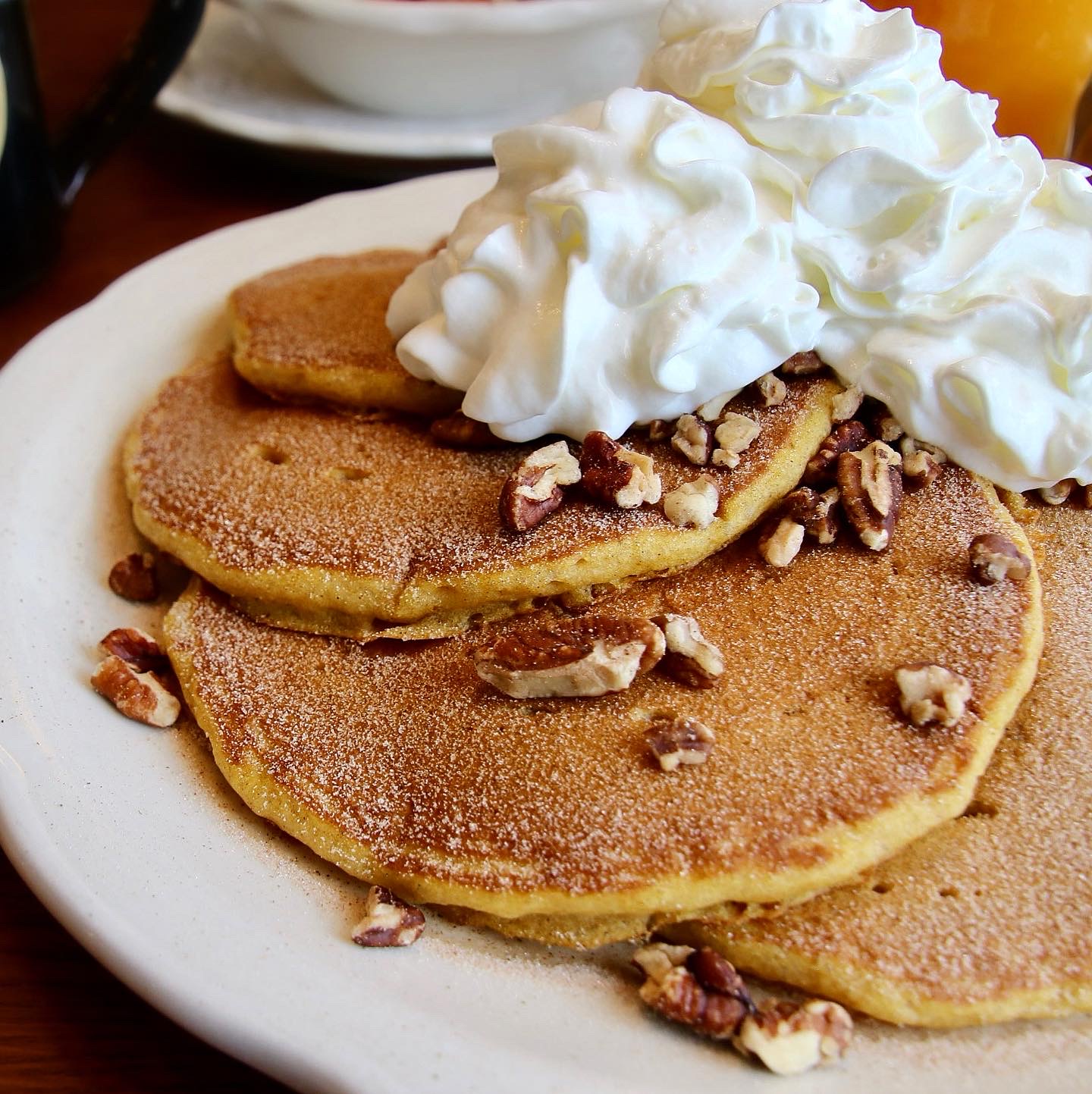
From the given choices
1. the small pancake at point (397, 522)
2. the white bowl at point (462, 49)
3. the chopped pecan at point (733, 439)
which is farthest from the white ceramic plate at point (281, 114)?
the chopped pecan at point (733, 439)

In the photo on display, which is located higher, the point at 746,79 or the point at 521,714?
the point at 746,79

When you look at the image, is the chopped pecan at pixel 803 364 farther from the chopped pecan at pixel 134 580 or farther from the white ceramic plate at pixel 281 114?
the white ceramic plate at pixel 281 114

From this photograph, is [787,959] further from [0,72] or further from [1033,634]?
[0,72]

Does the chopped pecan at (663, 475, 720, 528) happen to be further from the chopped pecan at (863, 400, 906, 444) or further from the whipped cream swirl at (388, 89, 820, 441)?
the chopped pecan at (863, 400, 906, 444)

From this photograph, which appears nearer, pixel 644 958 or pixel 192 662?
pixel 644 958

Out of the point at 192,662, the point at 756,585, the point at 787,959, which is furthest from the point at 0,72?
the point at 787,959

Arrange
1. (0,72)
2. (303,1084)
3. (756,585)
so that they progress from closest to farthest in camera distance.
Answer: (303,1084), (756,585), (0,72)

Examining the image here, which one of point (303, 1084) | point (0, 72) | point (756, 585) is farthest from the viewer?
point (0, 72)

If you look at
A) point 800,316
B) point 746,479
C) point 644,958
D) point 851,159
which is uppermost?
point 851,159
